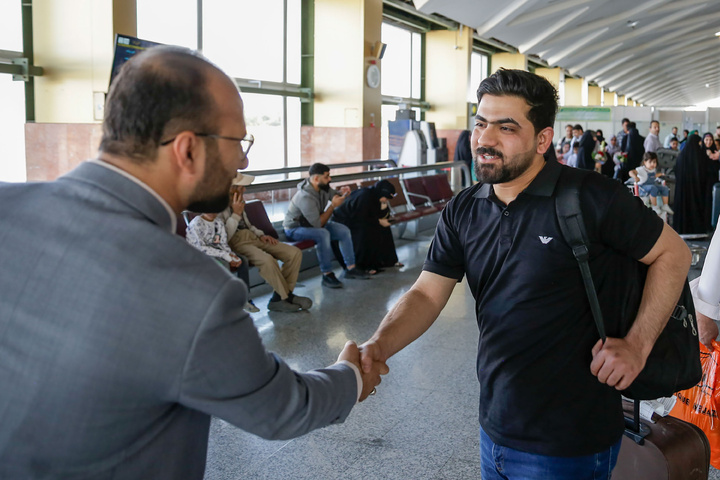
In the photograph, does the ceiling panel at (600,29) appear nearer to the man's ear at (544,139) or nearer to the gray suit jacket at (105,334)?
the man's ear at (544,139)

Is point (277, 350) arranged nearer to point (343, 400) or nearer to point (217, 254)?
point (217, 254)

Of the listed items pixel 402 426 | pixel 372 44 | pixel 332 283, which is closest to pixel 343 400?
pixel 402 426

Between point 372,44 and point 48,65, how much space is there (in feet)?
27.2

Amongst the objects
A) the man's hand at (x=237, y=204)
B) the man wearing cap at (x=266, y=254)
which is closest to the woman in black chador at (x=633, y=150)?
the man wearing cap at (x=266, y=254)

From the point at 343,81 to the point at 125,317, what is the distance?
15.6 meters

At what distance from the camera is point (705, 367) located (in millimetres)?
2646

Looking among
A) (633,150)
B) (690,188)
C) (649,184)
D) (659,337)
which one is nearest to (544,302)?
(659,337)

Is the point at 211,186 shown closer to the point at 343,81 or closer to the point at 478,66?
the point at 343,81

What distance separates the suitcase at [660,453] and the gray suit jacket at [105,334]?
143cm

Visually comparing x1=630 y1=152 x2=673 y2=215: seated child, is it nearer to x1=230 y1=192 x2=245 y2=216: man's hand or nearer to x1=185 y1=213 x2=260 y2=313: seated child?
x1=230 y1=192 x2=245 y2=216: man's hand

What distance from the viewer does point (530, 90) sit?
194cm

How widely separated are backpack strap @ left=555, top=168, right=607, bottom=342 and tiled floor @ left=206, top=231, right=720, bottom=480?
63.4 inches

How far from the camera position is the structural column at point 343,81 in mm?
15828

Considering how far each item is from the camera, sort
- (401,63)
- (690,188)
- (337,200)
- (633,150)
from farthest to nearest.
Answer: (401,63)
(633,150)
(690,188)
(337,200)
